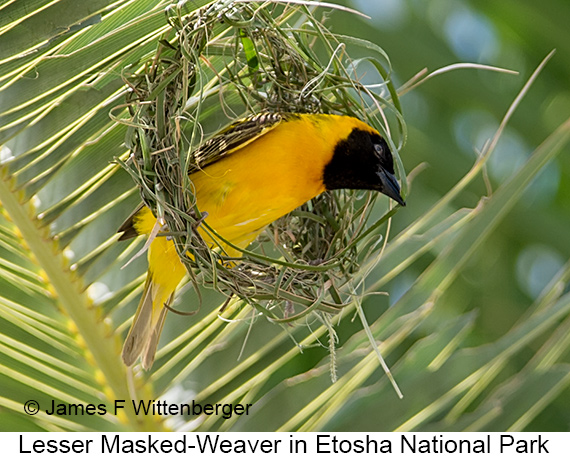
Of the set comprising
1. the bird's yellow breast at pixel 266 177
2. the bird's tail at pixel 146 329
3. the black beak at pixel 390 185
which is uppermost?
the bird's yellow breast at pixel 266 177

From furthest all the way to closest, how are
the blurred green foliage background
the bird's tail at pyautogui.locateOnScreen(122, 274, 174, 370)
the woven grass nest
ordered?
the blurred green foliage background
the bird's tail at pyautogui.locateOnScreen(122, 274, 174, 370)
the woven grass nest

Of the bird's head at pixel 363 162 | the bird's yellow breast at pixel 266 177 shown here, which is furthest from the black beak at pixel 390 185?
the bird's yellow breast at pixel 266 177

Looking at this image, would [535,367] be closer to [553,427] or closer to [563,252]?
[553,427]

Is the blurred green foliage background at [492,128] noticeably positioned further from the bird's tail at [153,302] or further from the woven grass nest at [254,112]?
the bird's tail at [153,302]

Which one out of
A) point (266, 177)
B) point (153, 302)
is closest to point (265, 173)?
point (266, 177)

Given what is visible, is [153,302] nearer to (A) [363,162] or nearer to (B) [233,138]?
(B) [233,138]

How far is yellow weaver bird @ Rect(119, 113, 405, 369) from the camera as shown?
1.98 meters

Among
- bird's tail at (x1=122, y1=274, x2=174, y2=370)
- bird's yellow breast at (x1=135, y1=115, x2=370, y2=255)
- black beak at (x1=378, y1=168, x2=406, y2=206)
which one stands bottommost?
bird's tail at (x1=122, y1=274, x2=174, y2=370)

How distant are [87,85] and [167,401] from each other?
2.52 feet

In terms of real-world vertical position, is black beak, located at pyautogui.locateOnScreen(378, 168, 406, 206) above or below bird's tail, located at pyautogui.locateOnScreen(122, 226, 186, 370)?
above

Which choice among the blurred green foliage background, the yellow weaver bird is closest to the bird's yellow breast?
the yellow weaver bird

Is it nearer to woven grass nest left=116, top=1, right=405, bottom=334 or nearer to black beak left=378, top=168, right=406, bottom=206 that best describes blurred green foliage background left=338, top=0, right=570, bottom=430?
woven grass nest left=116, top=1, right=405, bottom=334

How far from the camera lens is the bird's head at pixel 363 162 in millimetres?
1984

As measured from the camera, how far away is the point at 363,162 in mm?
2012
